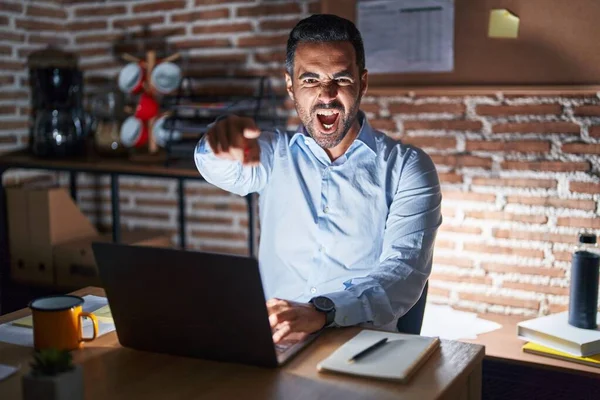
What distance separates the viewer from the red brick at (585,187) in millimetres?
2438

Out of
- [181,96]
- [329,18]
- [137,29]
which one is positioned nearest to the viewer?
[329,18]

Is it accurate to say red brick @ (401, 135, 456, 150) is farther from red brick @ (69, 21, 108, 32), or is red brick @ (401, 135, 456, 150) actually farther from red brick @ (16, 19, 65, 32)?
red brick @ (16, 19, 65, 32)

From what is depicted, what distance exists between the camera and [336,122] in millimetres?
2002

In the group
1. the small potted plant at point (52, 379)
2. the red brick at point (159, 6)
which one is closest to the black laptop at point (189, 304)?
the small potted plant at point (52, 379)

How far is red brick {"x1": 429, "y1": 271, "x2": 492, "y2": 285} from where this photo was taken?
8.68 ft

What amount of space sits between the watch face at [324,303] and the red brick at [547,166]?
1323mm

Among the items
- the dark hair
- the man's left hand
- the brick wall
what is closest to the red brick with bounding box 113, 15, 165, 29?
the brick wall

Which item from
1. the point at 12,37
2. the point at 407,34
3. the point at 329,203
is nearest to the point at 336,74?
the point at 329,203

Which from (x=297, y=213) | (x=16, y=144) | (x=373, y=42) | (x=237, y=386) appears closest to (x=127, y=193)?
(x=16, y=144)

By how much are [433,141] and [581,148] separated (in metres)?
0.52

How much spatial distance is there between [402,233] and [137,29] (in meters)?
2.04

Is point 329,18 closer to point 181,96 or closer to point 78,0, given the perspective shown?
point 181,96

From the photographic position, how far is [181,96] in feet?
9.96

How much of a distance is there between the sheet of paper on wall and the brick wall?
106 mm
